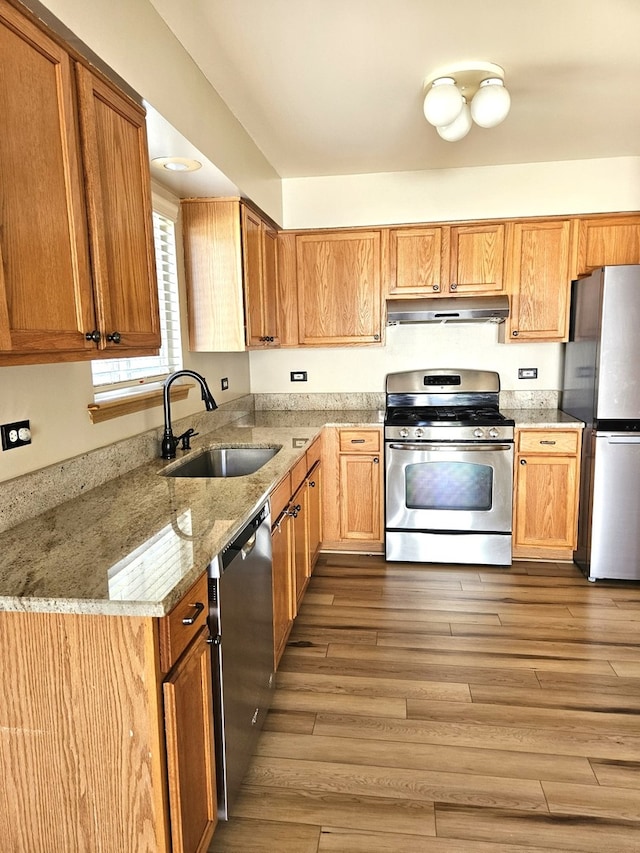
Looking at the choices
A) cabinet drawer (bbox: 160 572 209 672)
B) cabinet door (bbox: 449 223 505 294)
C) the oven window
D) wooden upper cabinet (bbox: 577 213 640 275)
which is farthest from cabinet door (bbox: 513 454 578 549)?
cabinet drawer (bbox: 160 572 209 672)

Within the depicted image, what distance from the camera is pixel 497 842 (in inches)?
63.5

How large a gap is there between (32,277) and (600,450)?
306 centimetres

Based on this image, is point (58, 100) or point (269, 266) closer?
point (58, 100)

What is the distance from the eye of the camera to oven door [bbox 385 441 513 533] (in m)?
3.46

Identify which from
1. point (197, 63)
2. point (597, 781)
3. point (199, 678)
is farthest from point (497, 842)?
point (197, 63)

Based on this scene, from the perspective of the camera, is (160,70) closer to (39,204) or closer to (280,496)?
(39,204)

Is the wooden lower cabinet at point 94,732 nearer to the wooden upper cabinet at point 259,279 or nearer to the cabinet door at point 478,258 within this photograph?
the wooden upper cabinet at point 259,279

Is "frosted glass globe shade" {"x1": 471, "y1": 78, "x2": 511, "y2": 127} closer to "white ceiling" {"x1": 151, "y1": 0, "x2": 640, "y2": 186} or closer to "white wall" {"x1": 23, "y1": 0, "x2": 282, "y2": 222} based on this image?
"white ceiling" {"x1": 151, "y1": 0, "x2": 640, "y2": 186}

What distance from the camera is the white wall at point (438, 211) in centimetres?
358

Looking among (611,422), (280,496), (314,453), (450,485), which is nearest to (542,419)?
(611,422)

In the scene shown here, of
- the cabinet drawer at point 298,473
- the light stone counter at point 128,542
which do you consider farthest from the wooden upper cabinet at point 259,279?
the light stone counter at point 128,542

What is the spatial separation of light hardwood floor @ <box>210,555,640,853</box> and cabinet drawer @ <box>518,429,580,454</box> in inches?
33.0

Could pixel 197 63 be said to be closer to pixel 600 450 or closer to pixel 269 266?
pixel 269 266

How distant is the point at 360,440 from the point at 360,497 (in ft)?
1.28
